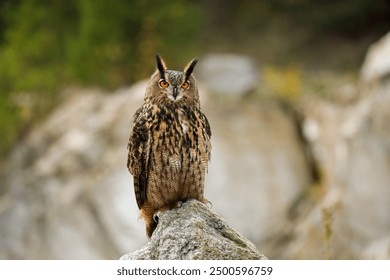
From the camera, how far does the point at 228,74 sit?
9.43 meters

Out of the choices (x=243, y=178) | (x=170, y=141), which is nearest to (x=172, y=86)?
(x=170, y=141)

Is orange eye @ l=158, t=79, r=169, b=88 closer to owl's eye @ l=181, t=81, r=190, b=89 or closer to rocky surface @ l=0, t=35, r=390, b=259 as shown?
owl's eye @ l=181, t=81, r=190, b=89

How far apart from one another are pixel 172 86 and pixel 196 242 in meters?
0.62

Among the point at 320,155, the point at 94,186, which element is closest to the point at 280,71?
the point at 320,155

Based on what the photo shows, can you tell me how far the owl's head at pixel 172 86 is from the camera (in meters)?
3.12

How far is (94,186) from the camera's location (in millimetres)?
8695

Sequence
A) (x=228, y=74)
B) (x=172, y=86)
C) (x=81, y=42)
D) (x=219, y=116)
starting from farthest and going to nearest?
(x=228, y=74) → (x=81, y=42) → (x=219, y=116) → (x=172, y=86)

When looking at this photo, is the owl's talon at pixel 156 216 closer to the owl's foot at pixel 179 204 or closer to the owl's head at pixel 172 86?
the owl's foot at pixel 179 204

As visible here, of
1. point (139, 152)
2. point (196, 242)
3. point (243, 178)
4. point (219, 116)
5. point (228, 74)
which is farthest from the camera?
point (228, 74)

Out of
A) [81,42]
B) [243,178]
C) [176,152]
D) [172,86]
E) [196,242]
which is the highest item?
[81,42]

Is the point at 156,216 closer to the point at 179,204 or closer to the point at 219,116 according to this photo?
the point at 179,204

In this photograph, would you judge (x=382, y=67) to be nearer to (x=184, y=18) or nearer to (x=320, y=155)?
(x=320, y=155)

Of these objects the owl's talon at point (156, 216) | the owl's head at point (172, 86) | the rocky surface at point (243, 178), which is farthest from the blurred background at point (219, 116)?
the owl's head at point (172, 86)

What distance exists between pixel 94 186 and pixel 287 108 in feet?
7.61
